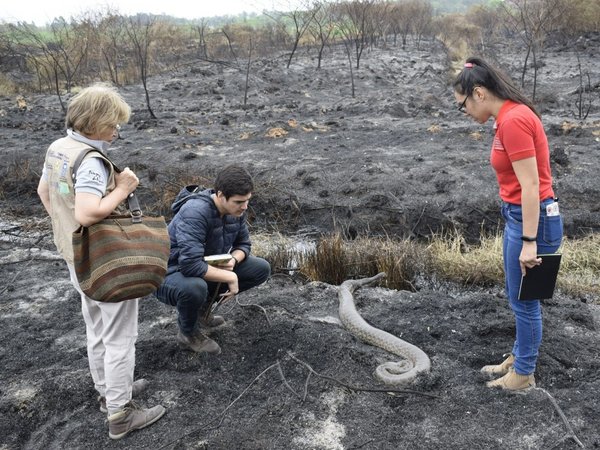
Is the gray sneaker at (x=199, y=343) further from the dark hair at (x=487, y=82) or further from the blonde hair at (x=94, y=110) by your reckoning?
the dark hair at (x=487, y=82)

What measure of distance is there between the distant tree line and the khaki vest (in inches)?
435

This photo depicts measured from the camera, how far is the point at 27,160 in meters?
9.78

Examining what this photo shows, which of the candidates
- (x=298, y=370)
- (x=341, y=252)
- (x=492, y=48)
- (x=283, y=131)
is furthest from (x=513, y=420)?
(x=492, y=48)

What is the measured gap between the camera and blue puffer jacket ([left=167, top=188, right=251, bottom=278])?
339 cm

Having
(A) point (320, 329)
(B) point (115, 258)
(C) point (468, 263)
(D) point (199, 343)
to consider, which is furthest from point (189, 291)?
(C) point (468, 263)

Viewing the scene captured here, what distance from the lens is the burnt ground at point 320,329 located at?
125 inches

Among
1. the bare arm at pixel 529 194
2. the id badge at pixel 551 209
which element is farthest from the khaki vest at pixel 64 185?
the id badge at pixel 551 209

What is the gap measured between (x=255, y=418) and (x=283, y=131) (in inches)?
332

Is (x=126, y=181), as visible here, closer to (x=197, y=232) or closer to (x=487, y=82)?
(x=197, y=232)

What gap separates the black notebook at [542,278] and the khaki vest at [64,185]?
219 centimetres

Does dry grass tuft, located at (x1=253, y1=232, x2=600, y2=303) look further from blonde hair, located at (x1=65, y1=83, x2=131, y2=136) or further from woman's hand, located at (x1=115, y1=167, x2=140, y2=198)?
blonde hair, located at (x1=65, y1=83, x2=131, y2=136)

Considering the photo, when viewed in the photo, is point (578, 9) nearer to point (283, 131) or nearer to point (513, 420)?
point (283, 131)

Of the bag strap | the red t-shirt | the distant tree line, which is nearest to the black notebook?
the red t-shirt

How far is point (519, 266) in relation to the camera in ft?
A: 9.68
